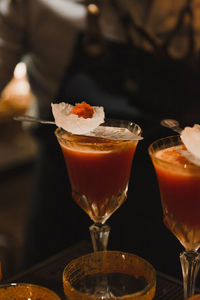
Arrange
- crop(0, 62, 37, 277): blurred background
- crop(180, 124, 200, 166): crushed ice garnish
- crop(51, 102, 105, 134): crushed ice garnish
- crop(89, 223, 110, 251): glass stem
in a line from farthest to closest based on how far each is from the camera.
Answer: crop(0, 62, 37, 277): blurred background < crop(89, 223, 110, 251): glass stem < crop(51, 102, 105, 134): crushed ice garnish < crop(180, 124, 200, 166): crushed ice garnish

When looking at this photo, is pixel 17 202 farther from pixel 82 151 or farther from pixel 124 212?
pixel 82 151

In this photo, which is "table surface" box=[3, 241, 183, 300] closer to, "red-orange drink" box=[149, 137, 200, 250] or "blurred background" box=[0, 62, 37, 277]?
"red-orange drink" box=[149, 137, 200, 250]

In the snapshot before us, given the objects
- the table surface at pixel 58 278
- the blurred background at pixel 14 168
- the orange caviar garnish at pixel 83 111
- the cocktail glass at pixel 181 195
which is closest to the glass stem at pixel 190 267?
the cocktail glass at pixel 181 195

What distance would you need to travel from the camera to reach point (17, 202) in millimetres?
3713

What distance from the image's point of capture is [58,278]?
1.10m

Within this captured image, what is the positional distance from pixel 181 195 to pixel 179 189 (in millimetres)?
14

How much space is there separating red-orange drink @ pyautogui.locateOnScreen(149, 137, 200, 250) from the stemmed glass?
0.10 m

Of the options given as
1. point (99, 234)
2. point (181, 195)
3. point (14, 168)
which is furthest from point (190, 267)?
point (14, 168)

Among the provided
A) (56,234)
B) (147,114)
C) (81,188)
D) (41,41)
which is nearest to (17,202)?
(56,234)

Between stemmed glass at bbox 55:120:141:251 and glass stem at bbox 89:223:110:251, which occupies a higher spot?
stemmed glass at bbox 55:120:141:251

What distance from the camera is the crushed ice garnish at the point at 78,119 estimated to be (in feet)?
3.12

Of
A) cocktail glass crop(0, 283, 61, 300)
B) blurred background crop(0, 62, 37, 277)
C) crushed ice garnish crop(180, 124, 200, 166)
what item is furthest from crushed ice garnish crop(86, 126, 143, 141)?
blurred background crop(0, 62, 37, 277)

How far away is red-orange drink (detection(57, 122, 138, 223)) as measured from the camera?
979 mm

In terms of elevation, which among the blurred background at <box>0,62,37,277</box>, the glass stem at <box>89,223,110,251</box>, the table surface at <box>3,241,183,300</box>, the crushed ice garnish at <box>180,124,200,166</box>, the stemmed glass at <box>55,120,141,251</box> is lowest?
the blurred background at <box>0,62,37,277</box>
